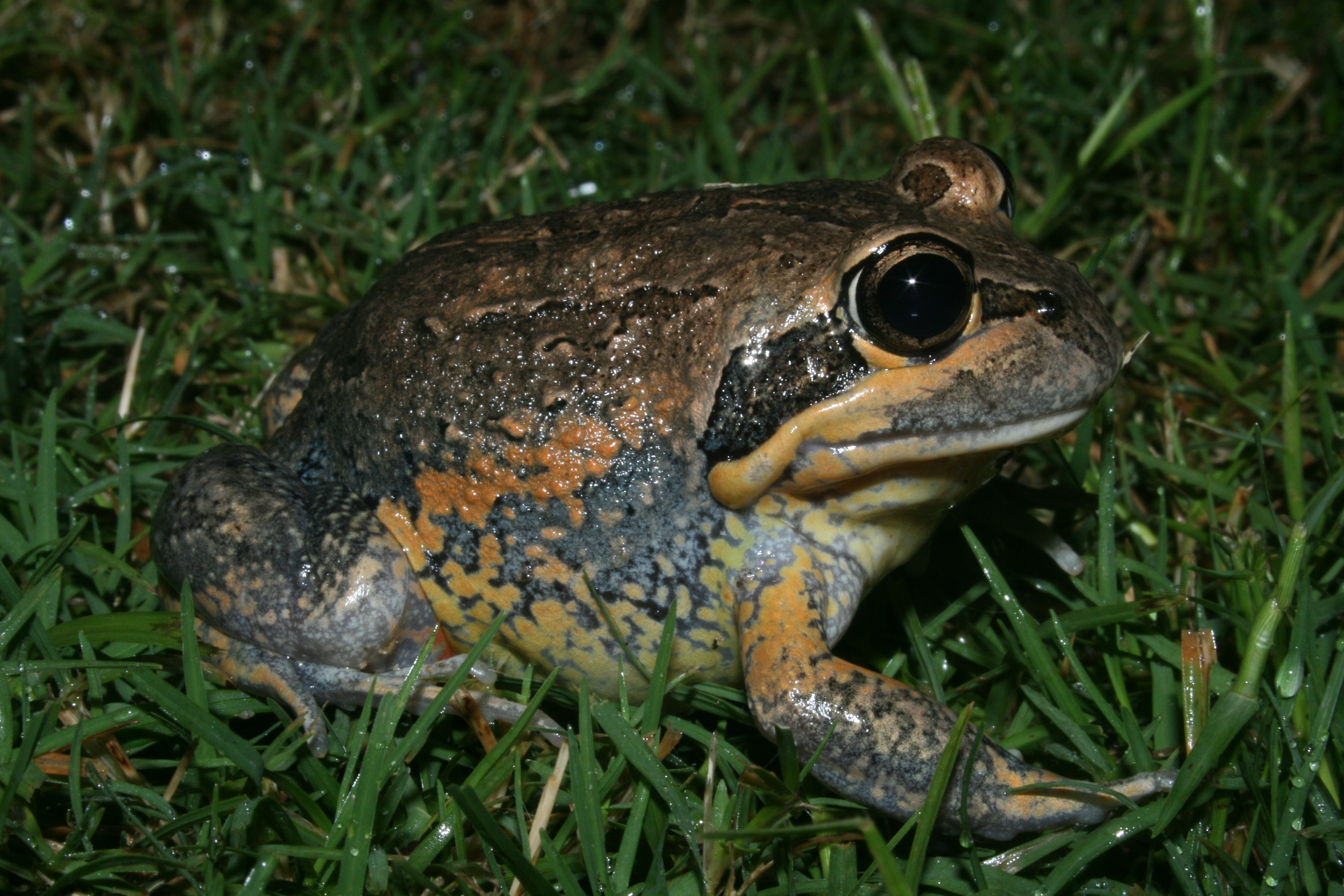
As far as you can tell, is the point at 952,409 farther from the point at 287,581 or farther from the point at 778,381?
the point at 287,581

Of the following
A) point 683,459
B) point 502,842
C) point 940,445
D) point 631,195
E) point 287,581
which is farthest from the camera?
point 631,195

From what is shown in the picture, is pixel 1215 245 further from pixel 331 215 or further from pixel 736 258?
pixel 331 215

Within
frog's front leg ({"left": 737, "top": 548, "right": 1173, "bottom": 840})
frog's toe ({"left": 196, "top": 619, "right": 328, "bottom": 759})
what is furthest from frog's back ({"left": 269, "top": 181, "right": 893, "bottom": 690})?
frog's toe ({"left": 196, "top": 619, "right": 328, "bottom": 759})

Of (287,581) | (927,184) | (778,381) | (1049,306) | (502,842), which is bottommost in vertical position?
(502,842)

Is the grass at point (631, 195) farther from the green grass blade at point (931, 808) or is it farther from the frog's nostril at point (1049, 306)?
the frog's nostril at point (1049, 306)

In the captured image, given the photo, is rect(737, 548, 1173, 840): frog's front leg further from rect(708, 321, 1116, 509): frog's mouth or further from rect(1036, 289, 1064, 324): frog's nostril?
rect(1036, 289, 1064, 324): frog's nostril

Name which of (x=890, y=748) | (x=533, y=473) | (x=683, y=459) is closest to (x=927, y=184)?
(x=683, y=459)

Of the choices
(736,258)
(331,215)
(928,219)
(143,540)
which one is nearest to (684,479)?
(736,258)
